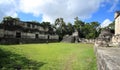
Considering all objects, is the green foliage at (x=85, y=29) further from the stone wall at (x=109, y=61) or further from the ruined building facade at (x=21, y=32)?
the stone wall at (x=109, y=61)

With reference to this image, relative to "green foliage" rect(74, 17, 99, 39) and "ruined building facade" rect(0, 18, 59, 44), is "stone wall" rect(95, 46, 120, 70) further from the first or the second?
"green foliage" rect(74, 17, 99, 39)

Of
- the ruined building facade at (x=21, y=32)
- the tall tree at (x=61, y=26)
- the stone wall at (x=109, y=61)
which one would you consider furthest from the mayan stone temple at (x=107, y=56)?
the tall tree at (x=61, y=26)

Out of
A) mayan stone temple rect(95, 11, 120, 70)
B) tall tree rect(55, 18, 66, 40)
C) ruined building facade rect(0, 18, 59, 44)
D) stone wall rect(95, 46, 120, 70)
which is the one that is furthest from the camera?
tall tree rect(55, 18, 66, 40)

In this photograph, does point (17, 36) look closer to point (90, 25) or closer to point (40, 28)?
point (40, 28)

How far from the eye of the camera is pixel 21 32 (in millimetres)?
25078

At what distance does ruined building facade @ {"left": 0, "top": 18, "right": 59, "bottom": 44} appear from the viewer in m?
21.9

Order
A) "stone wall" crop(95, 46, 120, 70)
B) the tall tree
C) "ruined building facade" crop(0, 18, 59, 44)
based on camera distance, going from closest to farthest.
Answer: "stone wall" crop(95, 46, 120, 70)
"ruined building facade" crop(0, 18, 59, 44)
the tall tree

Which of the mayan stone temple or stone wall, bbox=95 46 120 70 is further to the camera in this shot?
the mayan stone temple

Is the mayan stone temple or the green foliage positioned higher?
the green foliage

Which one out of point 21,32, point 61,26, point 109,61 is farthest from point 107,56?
point 61,26

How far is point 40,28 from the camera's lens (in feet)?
101

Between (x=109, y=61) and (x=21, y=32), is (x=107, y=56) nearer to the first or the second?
(x=109, y=61)

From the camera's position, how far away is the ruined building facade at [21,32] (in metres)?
21.9

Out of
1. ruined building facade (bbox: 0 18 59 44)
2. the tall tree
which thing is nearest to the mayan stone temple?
ruined building facade (bbox: 0 18 59 44)
